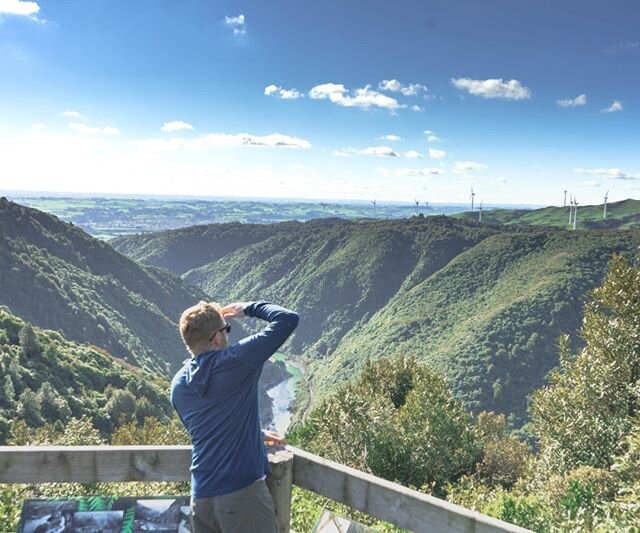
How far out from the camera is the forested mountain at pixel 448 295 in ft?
274

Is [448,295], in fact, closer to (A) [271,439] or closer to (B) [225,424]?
(A) [271,439]

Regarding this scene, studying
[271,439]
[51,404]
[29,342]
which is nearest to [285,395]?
[29,342]

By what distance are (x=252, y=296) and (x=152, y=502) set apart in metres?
182

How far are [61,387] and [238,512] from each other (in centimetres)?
5411

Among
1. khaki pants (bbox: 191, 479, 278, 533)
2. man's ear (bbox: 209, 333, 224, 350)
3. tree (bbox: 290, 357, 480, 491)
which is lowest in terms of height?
tree (bbox: 290, 357, 480, 491)

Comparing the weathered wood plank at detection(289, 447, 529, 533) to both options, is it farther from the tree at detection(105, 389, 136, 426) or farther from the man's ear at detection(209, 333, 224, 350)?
the tree at detection(105, 389, 136, 426)

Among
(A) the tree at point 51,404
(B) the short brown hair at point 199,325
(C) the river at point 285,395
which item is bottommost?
(C) the river at point 285,395

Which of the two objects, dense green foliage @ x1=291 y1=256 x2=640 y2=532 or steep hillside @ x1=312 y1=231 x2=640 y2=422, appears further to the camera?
steep hillside @ x1=312 y1=231 x2=640 y2=422

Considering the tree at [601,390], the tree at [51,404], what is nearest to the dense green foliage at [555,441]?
the tree at [601,390]

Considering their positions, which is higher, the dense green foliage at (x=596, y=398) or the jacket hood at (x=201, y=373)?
the jacket hood at (x=201, y=373)

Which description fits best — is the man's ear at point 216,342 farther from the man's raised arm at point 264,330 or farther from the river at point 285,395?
the river at point 285,395

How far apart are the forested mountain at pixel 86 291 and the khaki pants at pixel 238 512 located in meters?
98.4

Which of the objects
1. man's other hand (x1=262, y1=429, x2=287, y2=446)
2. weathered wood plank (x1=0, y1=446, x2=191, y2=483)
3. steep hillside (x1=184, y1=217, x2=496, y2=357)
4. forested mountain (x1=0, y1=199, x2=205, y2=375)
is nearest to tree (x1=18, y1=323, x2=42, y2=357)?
forested mountain (x1=0, y1=199, x2=205, y2=375)

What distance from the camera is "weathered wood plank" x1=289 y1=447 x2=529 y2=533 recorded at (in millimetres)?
3117
